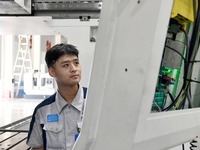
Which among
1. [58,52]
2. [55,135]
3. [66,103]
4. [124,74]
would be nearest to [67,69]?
[58,52]

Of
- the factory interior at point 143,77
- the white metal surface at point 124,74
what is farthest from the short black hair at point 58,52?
the white metal surface at point 124,74

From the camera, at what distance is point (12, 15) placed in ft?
7.91

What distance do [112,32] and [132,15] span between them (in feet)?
0.25

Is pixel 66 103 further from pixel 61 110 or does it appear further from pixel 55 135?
pixel 55 135

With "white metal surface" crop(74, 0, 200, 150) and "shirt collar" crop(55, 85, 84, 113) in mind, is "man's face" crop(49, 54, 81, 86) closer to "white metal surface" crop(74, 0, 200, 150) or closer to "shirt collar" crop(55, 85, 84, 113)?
"shirt collar" crop(55, 85, 84, 113)

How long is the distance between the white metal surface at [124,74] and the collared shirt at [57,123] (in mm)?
1250

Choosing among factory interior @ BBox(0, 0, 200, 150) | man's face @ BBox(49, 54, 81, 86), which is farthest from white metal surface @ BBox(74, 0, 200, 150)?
man's face @ BBox(49, 54, 81, 86)

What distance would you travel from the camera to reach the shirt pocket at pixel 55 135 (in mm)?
1981

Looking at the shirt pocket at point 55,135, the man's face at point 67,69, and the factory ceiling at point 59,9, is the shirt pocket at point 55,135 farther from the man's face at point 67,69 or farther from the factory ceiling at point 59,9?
the factory ceiling at point 59,9

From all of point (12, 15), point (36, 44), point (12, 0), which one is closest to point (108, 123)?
point (12, 0)

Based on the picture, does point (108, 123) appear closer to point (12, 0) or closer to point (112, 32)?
point (112, 32)

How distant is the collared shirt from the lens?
6.52 ft

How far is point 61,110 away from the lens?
206 cm

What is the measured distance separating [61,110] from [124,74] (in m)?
1.52
